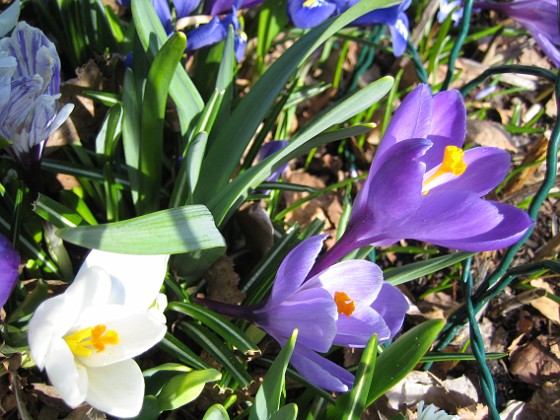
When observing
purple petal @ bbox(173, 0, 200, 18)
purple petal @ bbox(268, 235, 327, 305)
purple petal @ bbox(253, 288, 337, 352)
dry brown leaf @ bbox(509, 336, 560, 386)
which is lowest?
dry brown leaf @ bbox(509, 336, 560, 386)

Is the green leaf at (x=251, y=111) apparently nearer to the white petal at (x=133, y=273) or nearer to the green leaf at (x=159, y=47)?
the green leaf at (x=159, y=47)

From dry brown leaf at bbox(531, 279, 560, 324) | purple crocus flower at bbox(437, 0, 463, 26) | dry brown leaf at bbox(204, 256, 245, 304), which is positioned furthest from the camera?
purple crocus flower at bbox(437, 0, 463, 26)

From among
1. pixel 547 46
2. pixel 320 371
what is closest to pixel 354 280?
pixel 320 371

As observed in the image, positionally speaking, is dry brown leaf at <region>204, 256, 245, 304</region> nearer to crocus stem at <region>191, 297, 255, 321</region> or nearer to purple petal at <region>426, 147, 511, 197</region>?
crocus stem at <region>191, 297, 255, 321</region>

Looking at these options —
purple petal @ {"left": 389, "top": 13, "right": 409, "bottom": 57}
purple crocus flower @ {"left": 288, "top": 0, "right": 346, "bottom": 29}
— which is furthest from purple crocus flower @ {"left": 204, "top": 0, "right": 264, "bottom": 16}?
purple petal @ {"left": 389, "top": 13, "right": 409, "bottom": 57}

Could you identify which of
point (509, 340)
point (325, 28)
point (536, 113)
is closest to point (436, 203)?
point (325, 28)

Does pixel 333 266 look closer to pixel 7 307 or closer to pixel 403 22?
pixel 7 307

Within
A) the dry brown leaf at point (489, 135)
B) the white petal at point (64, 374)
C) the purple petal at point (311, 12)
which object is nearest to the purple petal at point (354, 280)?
the white petal at point (64, 374)
